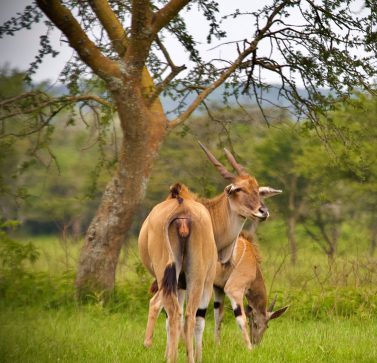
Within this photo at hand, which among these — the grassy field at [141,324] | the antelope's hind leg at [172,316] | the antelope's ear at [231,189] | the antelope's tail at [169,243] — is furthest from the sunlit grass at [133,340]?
the antelope's ear at [231,189]

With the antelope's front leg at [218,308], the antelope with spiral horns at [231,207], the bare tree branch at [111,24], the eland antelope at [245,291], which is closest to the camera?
the antelope with spiral horns at [231,207]

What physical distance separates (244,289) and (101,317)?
2.04 metres

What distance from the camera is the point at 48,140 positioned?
1259 centimetres

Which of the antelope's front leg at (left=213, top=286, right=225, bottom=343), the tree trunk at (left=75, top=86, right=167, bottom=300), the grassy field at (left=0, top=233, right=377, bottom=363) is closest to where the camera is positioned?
the grassy field at (left=0, top=233, right=377, bottom=363)

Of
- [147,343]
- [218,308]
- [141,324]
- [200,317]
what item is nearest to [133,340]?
[147,343]

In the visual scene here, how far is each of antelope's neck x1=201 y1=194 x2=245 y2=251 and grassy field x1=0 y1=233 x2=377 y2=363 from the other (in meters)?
1.11

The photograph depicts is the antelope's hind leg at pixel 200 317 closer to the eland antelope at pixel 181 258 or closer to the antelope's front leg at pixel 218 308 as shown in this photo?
the eland antelope at pixel 181 258

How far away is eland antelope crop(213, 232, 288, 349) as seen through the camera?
958 cm

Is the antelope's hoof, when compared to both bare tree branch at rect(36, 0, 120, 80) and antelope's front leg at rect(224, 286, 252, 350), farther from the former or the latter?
bare tree branch at rect(36, 0, 120, 80)

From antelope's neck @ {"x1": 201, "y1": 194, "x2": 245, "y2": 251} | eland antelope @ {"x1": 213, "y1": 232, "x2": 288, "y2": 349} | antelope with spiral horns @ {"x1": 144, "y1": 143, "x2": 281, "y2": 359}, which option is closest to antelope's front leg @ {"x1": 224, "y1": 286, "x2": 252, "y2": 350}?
eland antelope @ {"x1": 213, "y1": 232, "x2": 288, "y2": 349}

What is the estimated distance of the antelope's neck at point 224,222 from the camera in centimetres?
887

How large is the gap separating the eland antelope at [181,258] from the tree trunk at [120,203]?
3816 millimetres

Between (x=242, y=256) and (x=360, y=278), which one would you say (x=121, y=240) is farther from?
(x=360, y=278)

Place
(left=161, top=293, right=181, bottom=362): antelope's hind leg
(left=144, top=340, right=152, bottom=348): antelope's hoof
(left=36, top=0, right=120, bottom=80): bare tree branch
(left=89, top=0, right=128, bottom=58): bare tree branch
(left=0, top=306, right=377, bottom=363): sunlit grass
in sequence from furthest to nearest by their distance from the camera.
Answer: (left=89, top=0, right=128, bottom=58): bare tree branch → (left=36, top=0, right=120, bottom=80): bare tree branch → (left=144, top=340, right=152, bottom=348): antelope's hoof → (left=0, top=306, right=377, bottom=363): sunlit grass → (left=161, top=293, right=181, bottom=362): antelope's hind leg
